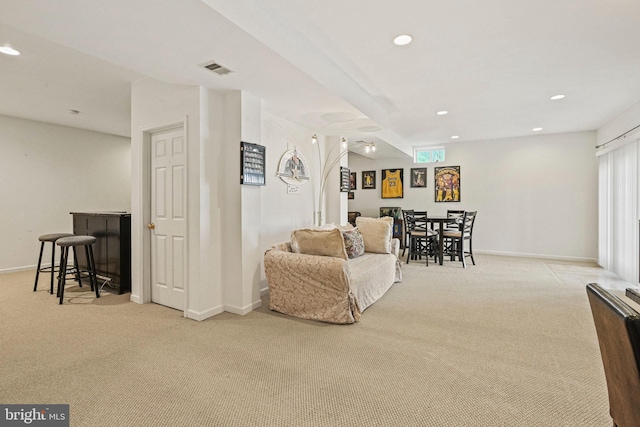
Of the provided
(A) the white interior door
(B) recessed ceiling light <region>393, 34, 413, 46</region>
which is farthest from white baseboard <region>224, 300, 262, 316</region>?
(B) recessed ceiling light <region>393, 34, 413, 46</region>

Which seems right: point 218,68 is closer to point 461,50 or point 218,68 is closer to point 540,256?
point 461,50

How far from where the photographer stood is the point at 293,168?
177 inches

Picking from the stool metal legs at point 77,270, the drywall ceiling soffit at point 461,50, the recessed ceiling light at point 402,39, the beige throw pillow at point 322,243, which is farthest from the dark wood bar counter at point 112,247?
the recessed ceiling light at point 402,39

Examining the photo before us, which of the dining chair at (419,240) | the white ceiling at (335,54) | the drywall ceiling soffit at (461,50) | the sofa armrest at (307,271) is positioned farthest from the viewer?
the dining chair at (419,240)

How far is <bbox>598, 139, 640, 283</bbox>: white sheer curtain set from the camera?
4.36 metres

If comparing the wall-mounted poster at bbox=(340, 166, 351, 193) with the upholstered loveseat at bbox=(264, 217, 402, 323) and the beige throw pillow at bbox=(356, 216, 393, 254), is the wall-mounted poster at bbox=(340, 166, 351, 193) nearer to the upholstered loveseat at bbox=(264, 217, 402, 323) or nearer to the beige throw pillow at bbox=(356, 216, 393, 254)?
the beige throw pillow at bbox=(356, 216, 393, 254)

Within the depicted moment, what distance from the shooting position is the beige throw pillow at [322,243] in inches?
129

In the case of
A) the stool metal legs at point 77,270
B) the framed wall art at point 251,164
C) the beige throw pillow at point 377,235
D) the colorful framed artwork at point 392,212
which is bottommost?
the stool metal legs at point 77,270

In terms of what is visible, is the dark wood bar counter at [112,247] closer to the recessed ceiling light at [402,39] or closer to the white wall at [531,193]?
the recessed ceiling light at [402,39]

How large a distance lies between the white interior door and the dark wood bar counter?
0.62 metres

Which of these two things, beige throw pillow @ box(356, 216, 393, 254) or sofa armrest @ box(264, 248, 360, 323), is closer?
sofa armrest @ box(264, 248, 360, 323)

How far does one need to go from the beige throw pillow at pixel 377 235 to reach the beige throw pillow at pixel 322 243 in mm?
1232

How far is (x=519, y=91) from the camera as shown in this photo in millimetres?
3914

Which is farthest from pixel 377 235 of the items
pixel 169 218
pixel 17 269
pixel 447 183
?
pixel 17 269
